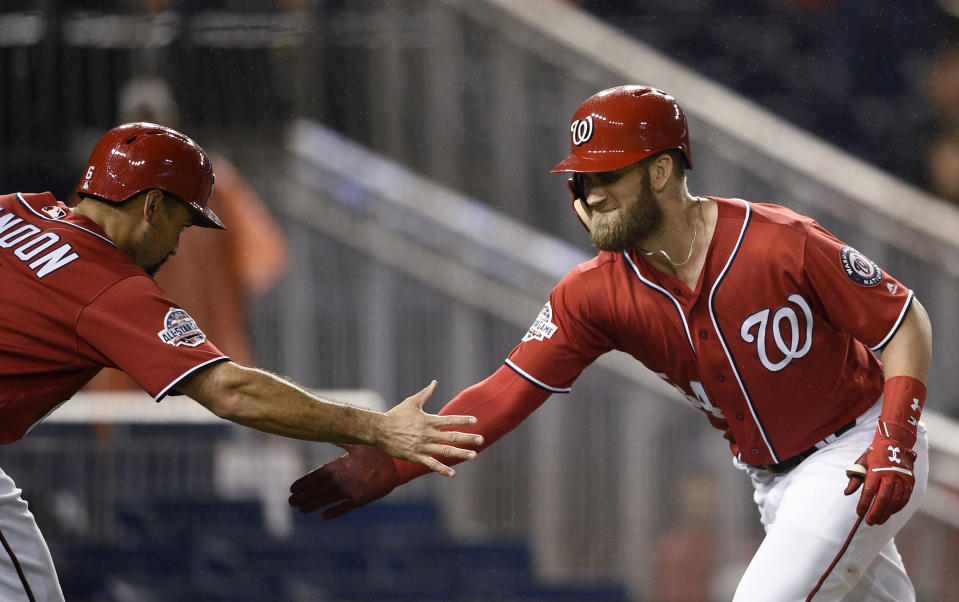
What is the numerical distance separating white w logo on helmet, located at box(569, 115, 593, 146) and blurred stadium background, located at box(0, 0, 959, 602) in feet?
9.86

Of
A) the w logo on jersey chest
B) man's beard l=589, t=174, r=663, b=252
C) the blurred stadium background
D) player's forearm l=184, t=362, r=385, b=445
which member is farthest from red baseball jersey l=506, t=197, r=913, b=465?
the blurred stadium background

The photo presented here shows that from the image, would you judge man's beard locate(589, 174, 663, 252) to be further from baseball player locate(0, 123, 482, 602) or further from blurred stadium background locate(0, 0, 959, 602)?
blurred stadium background locate(0, 0, 959, 602)

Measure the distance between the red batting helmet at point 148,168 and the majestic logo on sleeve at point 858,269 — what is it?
5.22ft

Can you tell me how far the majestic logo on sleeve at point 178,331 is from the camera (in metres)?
2.76

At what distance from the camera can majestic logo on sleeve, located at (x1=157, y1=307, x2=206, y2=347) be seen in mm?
2760

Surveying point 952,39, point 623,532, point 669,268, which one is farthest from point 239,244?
point 952,39

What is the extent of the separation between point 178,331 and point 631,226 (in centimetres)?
117

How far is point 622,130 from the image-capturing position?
3.18m

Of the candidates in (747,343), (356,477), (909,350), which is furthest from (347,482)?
(909,350)

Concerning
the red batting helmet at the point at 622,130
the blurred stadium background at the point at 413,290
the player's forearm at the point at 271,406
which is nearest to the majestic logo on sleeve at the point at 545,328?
the red batting helmet at the point at 622,130

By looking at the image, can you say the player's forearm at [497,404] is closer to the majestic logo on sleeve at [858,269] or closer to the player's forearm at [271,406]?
the player's forearm at [271,406]

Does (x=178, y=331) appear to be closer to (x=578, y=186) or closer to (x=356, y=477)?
(x=356, y=477)

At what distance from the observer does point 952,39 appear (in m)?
7.76

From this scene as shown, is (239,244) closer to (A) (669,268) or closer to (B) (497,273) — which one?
(B) (497,273)
